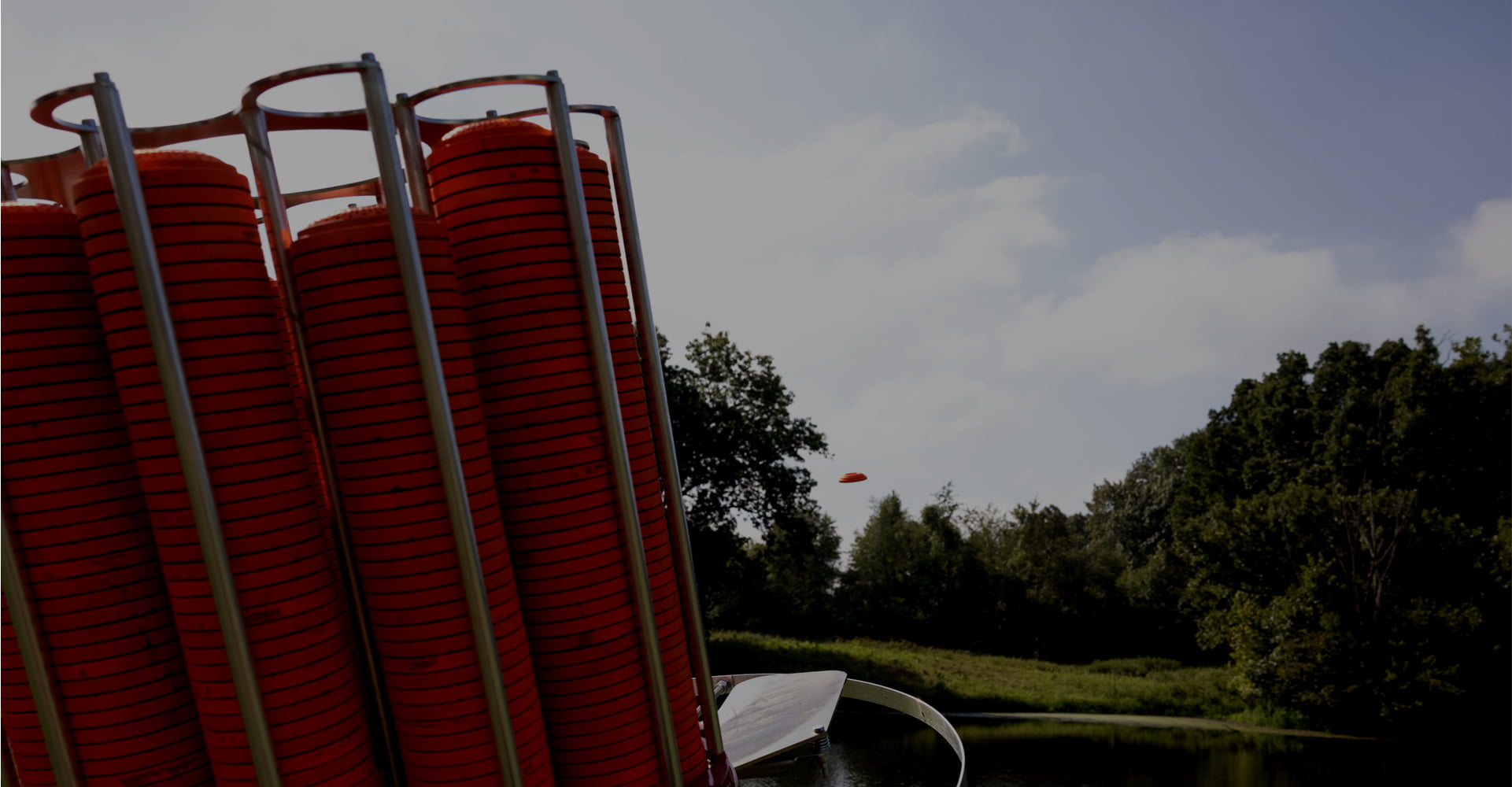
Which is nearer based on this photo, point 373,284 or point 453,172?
point 373,284

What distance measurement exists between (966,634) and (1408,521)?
13054mm

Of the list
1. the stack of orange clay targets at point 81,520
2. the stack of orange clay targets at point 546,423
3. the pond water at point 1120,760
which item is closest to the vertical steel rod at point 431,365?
the stack of orange clay targets at point 546,423

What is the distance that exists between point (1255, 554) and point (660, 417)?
71.0 ft

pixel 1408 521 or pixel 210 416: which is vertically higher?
pixel 210 416

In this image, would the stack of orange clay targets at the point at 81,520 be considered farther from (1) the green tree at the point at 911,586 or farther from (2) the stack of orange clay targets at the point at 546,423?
(1) the green tree at the point at 911,586

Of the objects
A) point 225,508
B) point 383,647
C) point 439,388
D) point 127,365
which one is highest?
point 127,365

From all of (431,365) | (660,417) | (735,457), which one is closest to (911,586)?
(735,457)

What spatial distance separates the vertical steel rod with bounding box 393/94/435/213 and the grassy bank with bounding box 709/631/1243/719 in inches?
816

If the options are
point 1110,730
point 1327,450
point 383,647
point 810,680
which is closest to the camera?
point 383,647

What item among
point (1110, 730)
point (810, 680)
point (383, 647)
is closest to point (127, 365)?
point (383, 647)

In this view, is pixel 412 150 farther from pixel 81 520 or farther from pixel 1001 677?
pixel 1001 677

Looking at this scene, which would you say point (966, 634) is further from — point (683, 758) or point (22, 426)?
point (22, 426)

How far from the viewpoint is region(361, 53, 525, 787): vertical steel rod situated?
151 inches

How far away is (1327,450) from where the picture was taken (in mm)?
24125
